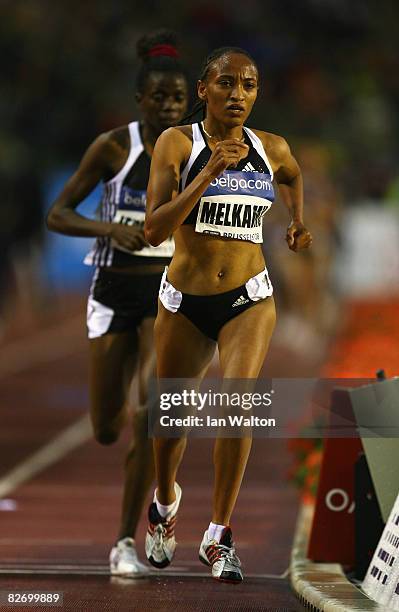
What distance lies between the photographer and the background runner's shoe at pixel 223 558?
7.27 meters

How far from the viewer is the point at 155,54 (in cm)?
905

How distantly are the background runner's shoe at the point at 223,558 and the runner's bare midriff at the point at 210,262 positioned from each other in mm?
1065

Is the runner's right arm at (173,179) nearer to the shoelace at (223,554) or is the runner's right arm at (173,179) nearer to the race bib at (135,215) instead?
the shoelace at (223,554)

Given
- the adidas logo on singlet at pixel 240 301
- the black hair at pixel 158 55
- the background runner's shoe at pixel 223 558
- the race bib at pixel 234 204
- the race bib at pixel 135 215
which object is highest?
the black hair at pixel 158 55

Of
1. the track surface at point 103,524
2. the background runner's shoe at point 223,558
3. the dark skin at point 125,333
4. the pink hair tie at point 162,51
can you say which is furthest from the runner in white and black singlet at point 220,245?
the pink hair tie at point 162,51

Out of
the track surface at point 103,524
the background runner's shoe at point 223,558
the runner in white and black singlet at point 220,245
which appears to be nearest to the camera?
the background runner's shoe at point 223,558

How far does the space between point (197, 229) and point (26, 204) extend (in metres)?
26.1

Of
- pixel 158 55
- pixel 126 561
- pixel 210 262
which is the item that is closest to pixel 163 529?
pixel 126 561

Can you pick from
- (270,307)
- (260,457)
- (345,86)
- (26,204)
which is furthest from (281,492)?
(345,86)

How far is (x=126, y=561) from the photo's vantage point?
345 inches

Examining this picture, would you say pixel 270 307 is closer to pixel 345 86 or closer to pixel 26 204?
pixel 26 204

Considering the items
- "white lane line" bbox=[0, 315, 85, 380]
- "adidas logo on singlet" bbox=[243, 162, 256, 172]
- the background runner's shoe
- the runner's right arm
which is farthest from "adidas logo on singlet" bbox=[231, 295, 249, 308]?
"white lane line" bbox=[0, 315, 85, 380]

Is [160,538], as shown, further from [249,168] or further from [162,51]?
[162,51]

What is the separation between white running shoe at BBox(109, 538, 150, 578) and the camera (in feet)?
28.6
